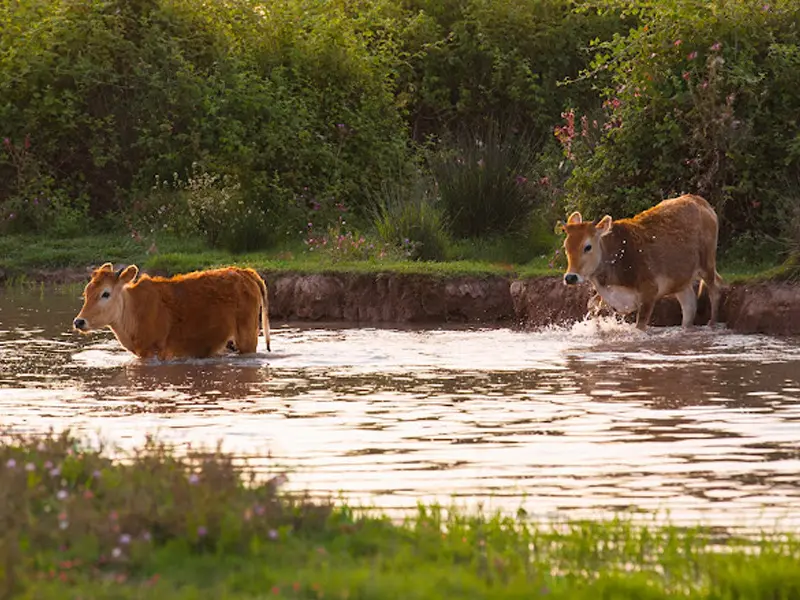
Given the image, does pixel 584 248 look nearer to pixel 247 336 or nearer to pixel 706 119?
pixel 247 336

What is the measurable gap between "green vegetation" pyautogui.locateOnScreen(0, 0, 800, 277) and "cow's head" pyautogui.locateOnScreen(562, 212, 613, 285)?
3.31m

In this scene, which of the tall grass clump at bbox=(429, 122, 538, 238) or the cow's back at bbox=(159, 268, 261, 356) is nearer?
the cow's back at bbox=(159, 268, 261, 356)

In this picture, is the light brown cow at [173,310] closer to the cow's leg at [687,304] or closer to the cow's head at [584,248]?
the cow's head at [584,248]

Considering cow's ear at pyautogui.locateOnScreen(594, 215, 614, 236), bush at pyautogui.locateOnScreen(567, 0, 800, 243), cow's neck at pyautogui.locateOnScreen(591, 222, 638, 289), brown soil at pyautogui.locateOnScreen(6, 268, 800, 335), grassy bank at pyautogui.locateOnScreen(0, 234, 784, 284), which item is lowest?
brown soil at pyautogui.locateOnScreen(6, 268, 800, 335)

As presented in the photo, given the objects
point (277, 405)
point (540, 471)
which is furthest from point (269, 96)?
point (540, 471)

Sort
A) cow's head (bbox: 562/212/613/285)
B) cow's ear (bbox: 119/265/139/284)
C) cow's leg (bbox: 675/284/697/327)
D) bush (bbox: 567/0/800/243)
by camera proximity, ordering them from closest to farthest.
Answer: cow's ear (bbox: 119/265/139/284), cow's head (bbox: 562/212/613/285), cow's leg (bbox: 675/284/697/327), bush (bbox: 567/0/800/243)

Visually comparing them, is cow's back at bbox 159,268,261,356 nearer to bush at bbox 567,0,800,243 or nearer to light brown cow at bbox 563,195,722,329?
light brown cow at bbox 563,195,722,329

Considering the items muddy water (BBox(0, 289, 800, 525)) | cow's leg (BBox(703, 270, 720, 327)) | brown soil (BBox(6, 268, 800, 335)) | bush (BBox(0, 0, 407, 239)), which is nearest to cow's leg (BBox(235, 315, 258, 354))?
muddy water (BBox(0, 289, 800, 525))

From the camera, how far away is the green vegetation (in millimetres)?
20531

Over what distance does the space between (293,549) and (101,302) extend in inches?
333

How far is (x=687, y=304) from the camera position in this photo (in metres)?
17.4

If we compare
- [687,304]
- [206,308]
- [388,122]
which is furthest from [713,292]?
[388,122]

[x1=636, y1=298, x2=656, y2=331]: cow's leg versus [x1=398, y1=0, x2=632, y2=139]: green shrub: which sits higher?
[x1=398, y1=0, x2=632, y2=139]: green shrub

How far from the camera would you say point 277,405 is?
11742mm
